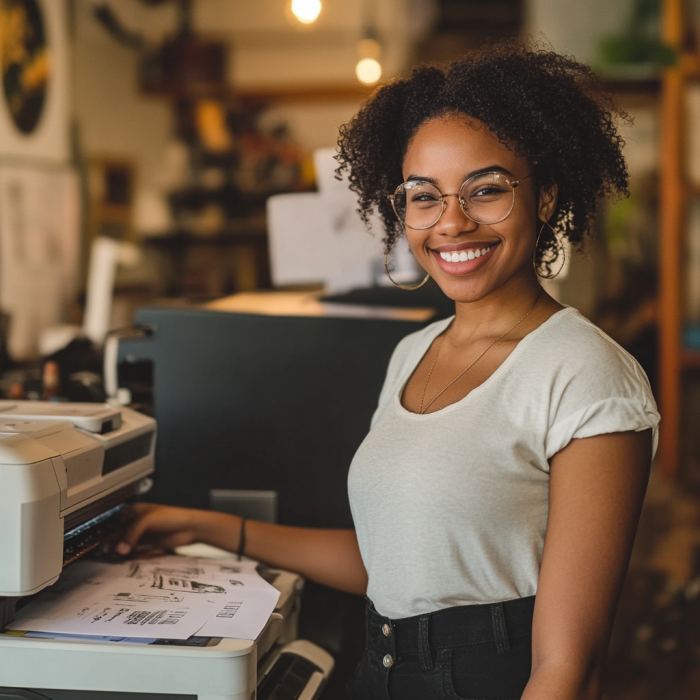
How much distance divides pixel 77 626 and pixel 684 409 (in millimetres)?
3829

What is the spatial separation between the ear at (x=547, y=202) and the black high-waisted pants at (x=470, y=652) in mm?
510

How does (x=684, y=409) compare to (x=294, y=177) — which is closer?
(x=684, y=409)

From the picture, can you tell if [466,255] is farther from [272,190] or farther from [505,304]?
[272,190]

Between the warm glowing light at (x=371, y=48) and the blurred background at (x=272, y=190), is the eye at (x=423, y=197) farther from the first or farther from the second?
the warm glowing light at (x=371, y=48)

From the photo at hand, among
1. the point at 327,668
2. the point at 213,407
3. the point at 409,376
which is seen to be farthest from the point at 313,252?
the point at 327,668

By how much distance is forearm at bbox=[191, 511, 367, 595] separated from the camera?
1353 mm

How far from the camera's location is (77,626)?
1027 millimetres

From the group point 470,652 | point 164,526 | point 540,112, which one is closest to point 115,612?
point 164,526

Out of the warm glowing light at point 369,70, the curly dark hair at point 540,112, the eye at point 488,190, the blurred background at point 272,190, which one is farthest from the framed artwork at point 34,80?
the eye at point 488,190

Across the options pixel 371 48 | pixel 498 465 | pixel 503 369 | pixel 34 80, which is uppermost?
pixel 371 48

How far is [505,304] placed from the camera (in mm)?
1170

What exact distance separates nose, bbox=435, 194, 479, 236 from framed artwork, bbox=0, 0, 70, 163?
2.70 metres

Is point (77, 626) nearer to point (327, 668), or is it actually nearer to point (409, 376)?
point (327, 668)

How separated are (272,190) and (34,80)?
2.06 m
